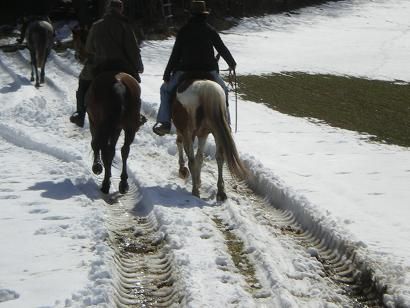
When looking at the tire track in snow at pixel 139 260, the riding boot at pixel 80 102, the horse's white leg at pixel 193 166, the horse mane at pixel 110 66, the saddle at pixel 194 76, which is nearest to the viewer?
the tire track in snow at pixel 139 260

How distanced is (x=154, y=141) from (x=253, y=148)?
1.76 m

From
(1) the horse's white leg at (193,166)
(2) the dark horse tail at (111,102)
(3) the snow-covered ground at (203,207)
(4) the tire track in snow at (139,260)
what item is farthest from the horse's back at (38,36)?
(4) the tire track in snow at (139,260)

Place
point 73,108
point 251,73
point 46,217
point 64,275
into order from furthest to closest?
point 251,73 < point 73,108 < point 46,217 < point 64,275

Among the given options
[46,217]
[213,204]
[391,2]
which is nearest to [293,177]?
[213,204]

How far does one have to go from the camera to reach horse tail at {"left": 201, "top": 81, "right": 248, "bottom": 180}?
7.52 meters

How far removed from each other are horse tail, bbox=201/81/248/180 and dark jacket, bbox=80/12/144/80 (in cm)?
160

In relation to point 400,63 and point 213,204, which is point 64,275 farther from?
point 400,63

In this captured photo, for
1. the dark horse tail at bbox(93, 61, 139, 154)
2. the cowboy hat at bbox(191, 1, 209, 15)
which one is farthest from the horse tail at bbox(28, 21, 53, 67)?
the cowboy hat at bbox(191, 1, 209, 15)

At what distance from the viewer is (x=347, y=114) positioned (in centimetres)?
1541

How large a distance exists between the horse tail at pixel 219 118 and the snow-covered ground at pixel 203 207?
59 cm

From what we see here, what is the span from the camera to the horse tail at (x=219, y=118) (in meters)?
7.52

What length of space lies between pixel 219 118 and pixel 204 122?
0.25m

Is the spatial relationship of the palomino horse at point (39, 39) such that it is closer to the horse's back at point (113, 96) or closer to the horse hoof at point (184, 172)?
the horse's back at point (113, 96)

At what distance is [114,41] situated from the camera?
855 centimetres
